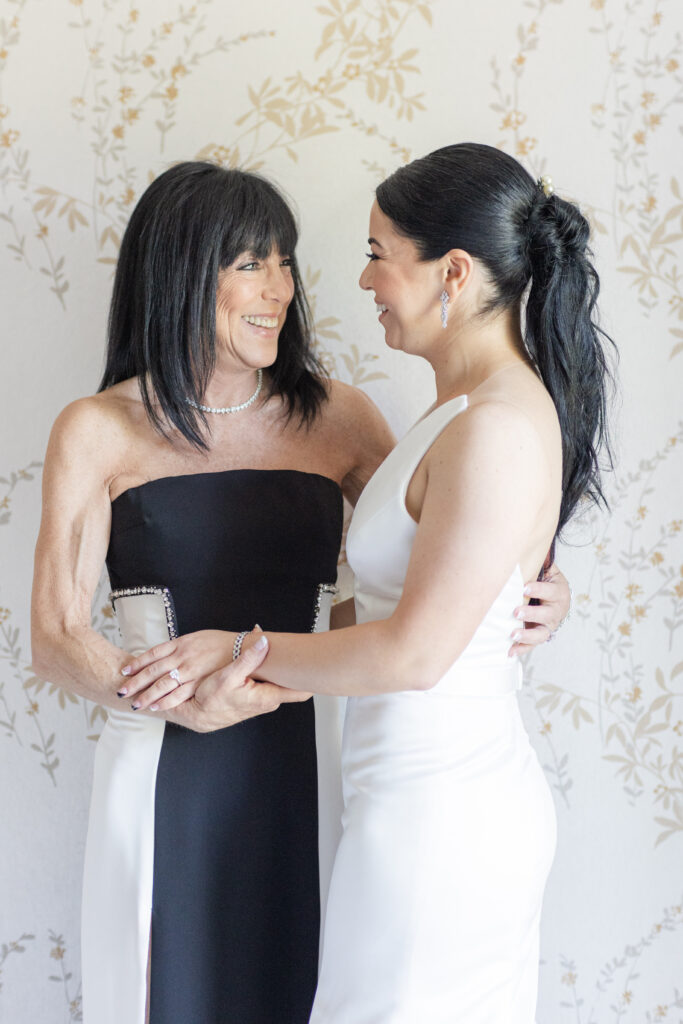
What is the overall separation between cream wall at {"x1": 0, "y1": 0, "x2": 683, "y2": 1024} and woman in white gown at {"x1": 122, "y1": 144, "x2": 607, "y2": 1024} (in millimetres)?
446

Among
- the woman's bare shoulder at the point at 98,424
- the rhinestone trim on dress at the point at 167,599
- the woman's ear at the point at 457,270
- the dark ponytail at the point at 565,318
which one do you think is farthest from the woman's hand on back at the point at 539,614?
the woman's bare shoulder at the point at 98,424

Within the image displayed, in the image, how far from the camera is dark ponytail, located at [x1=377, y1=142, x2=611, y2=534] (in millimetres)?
1277

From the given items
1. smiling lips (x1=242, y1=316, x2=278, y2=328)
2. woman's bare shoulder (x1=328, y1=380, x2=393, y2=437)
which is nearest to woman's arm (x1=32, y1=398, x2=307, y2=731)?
smiling lips (x1=242, y1=316, x2=278, y2=328)

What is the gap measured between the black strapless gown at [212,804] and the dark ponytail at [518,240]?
19.4 inches

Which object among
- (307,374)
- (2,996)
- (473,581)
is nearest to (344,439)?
(307,374)

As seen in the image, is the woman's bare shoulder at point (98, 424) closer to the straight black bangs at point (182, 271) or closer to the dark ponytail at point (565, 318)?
the straight black bangs at point (182, 271)

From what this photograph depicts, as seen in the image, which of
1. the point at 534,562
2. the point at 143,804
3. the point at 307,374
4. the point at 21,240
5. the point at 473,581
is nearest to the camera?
the point at 473,581

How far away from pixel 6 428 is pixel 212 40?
0.88 meters

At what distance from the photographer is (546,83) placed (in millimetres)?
1735

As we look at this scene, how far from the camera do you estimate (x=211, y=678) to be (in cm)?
134

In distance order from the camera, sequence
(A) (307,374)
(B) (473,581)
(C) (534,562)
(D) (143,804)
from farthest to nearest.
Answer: (A) (307,374) < (D) (143,804) < (C) (534,562) < (B) (473,581)

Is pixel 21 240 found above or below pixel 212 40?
below

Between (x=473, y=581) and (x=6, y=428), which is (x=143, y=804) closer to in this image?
(x=473, y=581)

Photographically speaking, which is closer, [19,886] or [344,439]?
[344,439]
